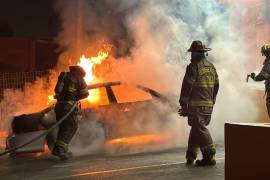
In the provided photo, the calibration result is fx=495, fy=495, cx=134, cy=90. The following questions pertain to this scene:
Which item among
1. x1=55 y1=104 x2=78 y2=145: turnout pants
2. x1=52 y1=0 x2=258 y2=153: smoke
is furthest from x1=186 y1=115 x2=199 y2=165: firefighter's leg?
x1=52 y1=0 x2=258 y2=153: smoke

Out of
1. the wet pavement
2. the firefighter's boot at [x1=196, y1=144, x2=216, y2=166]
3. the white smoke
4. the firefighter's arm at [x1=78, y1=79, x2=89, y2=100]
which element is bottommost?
Result: the wet pavement

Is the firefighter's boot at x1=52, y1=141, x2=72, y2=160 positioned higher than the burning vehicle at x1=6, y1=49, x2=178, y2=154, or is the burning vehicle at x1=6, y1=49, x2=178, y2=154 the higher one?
the burning vehicle at x1=6, y1=49, x2=178, y2=154

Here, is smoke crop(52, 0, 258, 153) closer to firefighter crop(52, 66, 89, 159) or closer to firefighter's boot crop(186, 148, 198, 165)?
firefighter crop(52, 66, 89, 159)

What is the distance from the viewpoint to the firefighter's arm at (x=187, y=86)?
767cm

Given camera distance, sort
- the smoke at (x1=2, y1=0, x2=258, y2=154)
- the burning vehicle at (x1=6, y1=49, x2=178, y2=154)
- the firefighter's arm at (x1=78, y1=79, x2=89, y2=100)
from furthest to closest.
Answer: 1. the smoke at (x1=2, y1=0, x2=258, y2=154)
2. the burning vehicle at (x1=6, y1=49, x2=178, y2=154)
3. the firefighter's arm at (x1=78, y1=79, x2=89, y2=100)

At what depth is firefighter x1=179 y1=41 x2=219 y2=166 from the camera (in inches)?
302

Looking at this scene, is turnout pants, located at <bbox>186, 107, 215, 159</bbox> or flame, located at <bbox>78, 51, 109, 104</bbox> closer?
turnout pants, located at <bbox>186, 107, 215, 159</bbox>

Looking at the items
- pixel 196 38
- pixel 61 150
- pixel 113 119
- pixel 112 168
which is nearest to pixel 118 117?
pixel 113 119

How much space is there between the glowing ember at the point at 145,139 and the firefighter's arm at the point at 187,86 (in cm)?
270

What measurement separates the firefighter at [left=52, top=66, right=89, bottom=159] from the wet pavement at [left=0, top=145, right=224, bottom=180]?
413 millimetres

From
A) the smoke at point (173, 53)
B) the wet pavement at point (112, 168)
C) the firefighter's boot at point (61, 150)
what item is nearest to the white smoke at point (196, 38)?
the smoke at point (173, 53)

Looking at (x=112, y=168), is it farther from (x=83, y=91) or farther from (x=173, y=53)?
(x=173, y=53)

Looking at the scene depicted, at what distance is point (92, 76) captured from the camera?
11.2 metres

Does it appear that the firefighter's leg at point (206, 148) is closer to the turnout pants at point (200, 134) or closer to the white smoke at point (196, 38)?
the turnout pants at point (200, 134)
